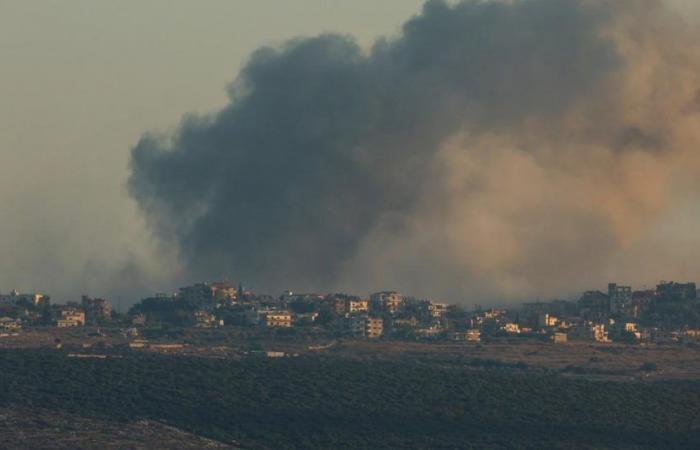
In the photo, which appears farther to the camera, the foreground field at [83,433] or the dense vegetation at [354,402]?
the dense vegetation at [354,402]

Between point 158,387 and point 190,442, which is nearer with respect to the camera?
point 190,442

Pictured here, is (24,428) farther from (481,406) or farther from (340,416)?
(481,406)

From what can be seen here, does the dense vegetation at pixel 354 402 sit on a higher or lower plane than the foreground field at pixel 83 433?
higher

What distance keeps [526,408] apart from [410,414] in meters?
11.9

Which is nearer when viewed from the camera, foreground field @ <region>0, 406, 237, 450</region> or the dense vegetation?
foreground field @ <region>0, 406, 237, 450</region>

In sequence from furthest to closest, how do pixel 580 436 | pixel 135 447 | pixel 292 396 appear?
pixel 292 396
pixel 580 436
pixel 135 447

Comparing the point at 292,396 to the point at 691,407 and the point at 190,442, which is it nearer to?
the point at 190,442

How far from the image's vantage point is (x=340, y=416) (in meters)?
143

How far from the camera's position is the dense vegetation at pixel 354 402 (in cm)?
13600

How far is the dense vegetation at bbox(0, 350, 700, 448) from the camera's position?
136 metres

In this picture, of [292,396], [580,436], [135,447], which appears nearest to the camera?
[135,447]

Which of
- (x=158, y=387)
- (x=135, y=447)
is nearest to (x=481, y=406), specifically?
(x=158, y=387)

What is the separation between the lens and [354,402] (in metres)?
150

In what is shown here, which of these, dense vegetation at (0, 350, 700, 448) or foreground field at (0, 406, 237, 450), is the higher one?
dense vegetation at (0, 350, 700, 448)
